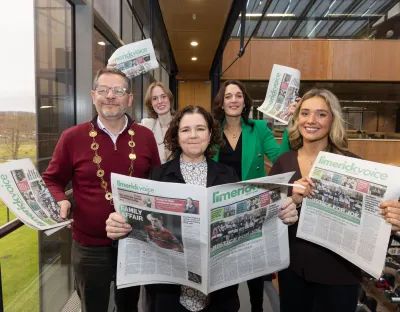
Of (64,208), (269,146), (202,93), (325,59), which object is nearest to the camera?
(64,208)

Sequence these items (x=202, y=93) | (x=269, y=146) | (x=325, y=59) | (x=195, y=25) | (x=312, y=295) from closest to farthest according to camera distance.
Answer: (x=312, y=295)
(x=269, y=146)
(x=195, y=25)
(x=325, y=59)
(x=202, y=93)

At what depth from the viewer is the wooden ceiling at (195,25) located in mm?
4270

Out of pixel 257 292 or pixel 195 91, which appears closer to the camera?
pixel 257 292

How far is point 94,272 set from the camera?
5.27ft

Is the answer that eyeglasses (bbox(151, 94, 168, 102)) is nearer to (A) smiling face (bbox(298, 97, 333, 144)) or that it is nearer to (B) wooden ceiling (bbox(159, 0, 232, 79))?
(A) smiling face (bbox(298, 97, 333, 144))

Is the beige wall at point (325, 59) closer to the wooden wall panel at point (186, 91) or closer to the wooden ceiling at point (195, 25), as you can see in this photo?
A: the wooden wall panel at point (186, 91)

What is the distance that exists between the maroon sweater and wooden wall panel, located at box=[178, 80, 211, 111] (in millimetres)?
9015

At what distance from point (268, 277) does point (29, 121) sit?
7.23 feet

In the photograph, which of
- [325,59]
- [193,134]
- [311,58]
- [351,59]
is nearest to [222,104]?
[193,134]

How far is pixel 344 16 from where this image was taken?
8.80m

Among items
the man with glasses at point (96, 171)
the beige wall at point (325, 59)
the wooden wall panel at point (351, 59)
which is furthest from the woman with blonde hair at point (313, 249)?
the wooden wall panel at point (351, 59)

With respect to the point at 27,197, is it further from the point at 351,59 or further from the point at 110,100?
the point at 351,59

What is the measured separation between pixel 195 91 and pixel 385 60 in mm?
6092

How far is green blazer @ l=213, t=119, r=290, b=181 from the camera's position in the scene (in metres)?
2.09
